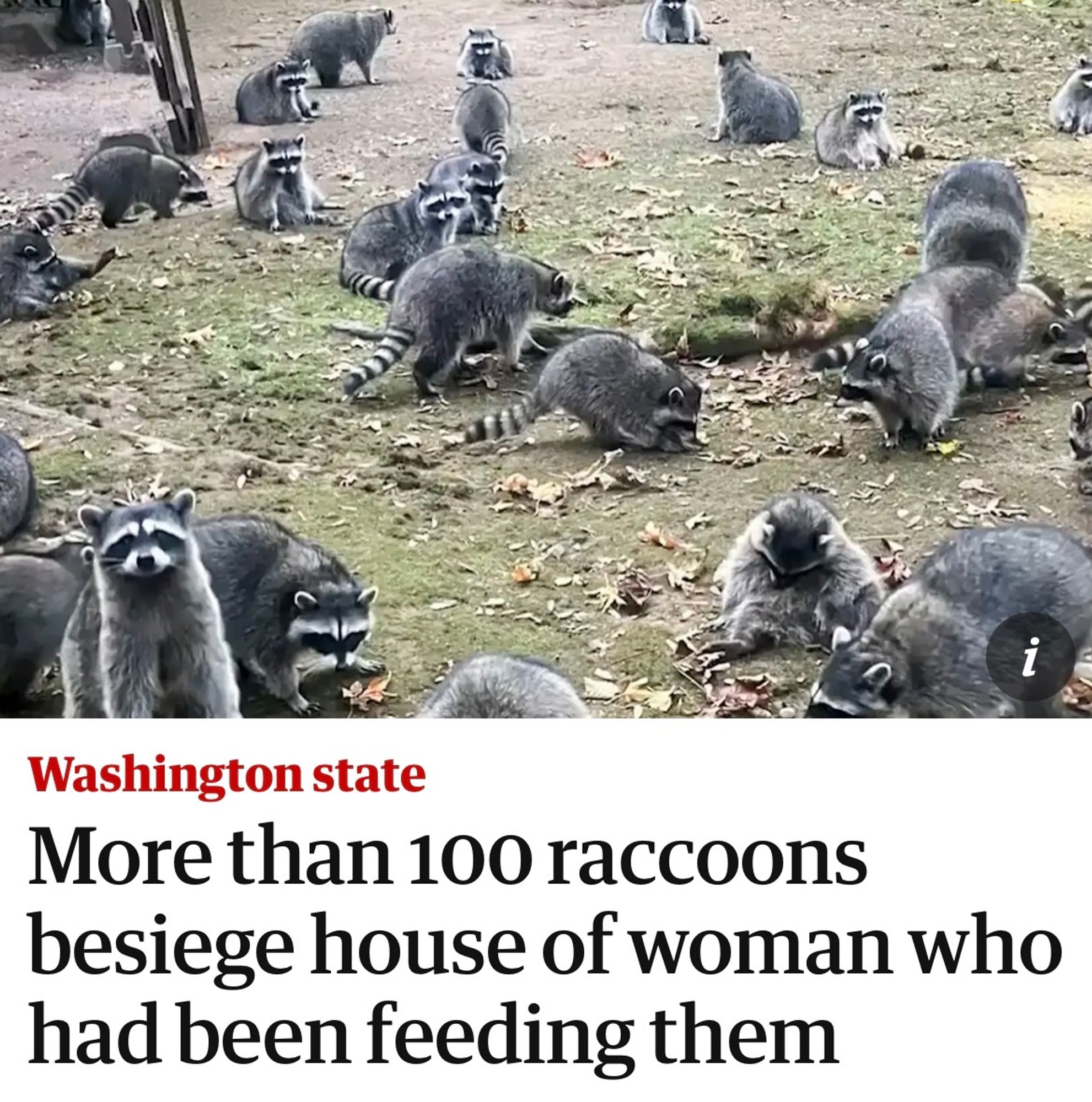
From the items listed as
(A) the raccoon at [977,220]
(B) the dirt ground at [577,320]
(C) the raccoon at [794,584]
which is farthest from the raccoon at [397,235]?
(C) the raccoon at [794,584]

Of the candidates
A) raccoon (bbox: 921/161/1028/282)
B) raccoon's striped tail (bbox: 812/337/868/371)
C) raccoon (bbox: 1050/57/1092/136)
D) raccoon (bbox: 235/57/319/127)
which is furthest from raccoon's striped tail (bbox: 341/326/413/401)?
raccoon (bbox: 1050/57/1092/136)

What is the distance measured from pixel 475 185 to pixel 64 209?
56.2 inches

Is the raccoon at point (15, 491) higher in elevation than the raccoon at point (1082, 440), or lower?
higher

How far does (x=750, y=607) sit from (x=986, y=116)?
4.58 metres

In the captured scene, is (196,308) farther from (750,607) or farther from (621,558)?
(750,607)

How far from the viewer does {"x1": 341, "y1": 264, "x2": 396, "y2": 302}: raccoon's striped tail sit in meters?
5.18

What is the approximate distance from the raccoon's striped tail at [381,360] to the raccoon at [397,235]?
0.43m

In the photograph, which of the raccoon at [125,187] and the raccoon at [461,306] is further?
the raccoon at [125,187]

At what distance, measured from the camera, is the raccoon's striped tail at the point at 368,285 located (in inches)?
204

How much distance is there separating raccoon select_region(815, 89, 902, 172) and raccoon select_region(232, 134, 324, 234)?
210 cm

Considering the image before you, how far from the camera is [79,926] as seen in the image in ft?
7.23

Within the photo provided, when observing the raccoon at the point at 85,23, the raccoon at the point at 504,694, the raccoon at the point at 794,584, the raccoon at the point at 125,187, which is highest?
the raccoon at the point at 85,23

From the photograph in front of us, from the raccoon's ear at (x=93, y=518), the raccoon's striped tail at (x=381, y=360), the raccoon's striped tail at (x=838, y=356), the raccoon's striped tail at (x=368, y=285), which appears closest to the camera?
the raccoon's ear at (x=93, y=518)

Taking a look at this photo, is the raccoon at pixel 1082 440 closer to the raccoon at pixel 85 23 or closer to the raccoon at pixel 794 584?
the raccoon at pixel 794 584
